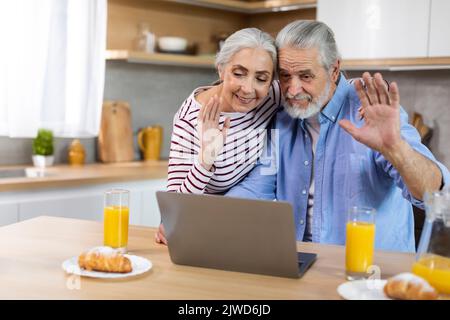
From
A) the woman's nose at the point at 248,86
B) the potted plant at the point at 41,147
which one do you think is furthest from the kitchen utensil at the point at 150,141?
the woman's nose at the point at 248,86

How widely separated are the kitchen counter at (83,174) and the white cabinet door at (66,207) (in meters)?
0.07

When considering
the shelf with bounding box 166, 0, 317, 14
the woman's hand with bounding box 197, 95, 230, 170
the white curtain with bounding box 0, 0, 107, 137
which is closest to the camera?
the woman's hand with bounding box 197, 95, 230, 170

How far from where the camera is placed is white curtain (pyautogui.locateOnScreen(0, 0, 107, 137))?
3121 mm

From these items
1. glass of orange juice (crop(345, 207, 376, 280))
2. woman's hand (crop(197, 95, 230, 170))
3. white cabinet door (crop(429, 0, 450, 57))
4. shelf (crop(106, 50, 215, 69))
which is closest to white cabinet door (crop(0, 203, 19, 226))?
shelf (crop(106, 50, 215, 69))

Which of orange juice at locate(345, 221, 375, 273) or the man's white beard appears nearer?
orange juice at locate(345, 221, 375, 273)

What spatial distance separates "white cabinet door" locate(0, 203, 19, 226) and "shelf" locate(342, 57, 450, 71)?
1.90 meters

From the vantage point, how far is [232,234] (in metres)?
1.41

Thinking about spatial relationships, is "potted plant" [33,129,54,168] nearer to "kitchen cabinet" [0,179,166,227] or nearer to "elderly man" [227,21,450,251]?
"kitchen cabinet" [0,179,166,227]

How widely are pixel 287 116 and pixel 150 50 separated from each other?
1.79 meters

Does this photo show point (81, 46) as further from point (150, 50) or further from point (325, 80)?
point (325, 80)

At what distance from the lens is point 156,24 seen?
12.9ft

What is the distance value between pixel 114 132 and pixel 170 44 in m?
0.63

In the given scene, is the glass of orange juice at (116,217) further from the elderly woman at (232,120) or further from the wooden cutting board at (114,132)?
the wooden cutting board at (114,132)

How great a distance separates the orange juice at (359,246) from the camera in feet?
4.59
